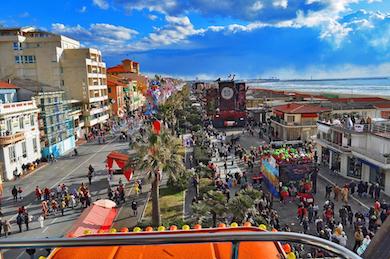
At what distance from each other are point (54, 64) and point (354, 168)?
5054 centimetres

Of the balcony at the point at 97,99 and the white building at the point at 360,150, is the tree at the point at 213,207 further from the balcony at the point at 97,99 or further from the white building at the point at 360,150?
the balcony at the point at 97,99

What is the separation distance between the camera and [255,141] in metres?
52.1

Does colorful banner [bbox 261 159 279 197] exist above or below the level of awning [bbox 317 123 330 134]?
below

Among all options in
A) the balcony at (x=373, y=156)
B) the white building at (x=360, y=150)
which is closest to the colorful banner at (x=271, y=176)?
the white building at (x=360, y=150)

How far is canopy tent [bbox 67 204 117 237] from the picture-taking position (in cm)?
1798

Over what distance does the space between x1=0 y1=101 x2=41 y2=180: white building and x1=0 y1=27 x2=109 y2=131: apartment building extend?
1898cm

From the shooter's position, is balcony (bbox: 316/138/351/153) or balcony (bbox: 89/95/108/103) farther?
balcony (bbox: 89/95/108/103)

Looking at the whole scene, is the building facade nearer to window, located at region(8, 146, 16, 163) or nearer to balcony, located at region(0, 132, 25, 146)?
balcony, located at region(0, 132, 25, 146)

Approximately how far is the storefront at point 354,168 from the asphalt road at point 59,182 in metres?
20.3

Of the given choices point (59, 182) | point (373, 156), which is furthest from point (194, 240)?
point (59, 182)

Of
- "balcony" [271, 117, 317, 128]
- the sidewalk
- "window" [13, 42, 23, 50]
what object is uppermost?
"window" [13, 42, 23, 50]

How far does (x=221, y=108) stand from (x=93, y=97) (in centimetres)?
2445

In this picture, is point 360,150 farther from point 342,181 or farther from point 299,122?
point 299,122

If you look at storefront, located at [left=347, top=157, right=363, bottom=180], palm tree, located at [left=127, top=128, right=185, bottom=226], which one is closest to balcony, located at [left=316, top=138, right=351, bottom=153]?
storefront, located at [left=347, top=157, right=363, bottom=180]
